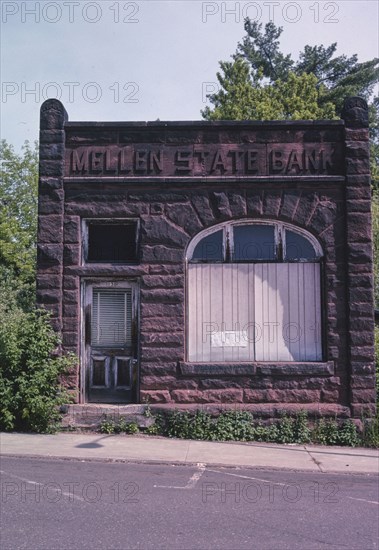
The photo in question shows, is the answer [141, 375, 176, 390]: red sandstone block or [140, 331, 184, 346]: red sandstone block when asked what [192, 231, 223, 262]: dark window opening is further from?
[141, 375, 176, 390]: red sandstone block

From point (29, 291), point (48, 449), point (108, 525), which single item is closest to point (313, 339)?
point (48, 449)

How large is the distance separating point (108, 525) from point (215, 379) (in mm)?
4819

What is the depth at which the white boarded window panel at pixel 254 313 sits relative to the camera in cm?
1061

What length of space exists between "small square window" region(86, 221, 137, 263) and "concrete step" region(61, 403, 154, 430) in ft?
8.00

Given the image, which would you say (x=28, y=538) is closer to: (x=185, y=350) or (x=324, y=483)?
(x=324, y=483)

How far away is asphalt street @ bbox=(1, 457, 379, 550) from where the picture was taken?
213 inches

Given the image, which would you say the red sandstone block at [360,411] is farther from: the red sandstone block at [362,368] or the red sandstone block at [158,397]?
the red sandstone block at [158,397]

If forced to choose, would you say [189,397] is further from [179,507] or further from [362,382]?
[179,507]

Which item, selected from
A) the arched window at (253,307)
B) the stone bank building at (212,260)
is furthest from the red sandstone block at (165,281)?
the arched window at (253,307)

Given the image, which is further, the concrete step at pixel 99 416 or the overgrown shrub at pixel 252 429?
the concrete step at pixel 99 416

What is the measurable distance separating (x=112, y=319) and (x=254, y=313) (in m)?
2.38

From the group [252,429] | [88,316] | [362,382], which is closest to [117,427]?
[88,316]

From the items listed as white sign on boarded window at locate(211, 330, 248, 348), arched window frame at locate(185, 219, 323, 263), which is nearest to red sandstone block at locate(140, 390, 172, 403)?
white sign on boarded window at locate(211, 330, 248, 348)

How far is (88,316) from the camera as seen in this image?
35.3 ft
